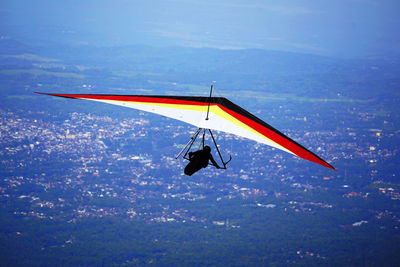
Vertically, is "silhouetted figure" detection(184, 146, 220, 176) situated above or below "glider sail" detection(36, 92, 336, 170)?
below

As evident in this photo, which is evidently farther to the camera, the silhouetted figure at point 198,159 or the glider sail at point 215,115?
the silhouetted figure at point 198,159

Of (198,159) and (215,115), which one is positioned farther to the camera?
(215,115)

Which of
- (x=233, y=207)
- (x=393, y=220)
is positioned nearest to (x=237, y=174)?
(x=233, y=207)

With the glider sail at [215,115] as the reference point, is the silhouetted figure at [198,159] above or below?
below

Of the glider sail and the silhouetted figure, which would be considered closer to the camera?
the glider sail

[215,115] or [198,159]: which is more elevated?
[215,115]

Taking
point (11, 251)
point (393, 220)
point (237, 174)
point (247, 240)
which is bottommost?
point (11, 251)

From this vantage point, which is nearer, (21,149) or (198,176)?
(198,176)

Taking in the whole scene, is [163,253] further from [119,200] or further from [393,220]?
[393,220]
